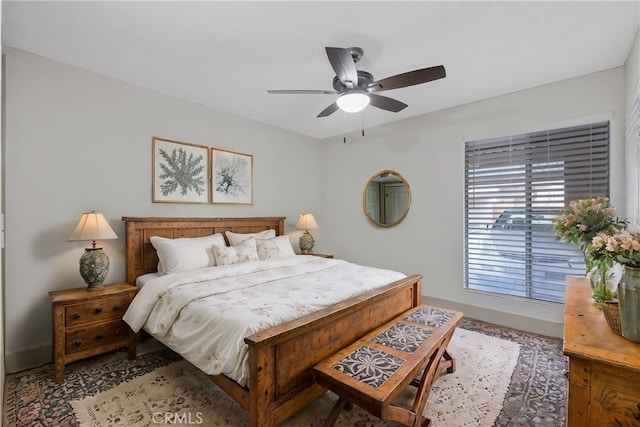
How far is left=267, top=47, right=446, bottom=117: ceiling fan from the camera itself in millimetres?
1978

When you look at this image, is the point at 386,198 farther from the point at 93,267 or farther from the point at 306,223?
the point at 93,267

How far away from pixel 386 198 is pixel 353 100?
2237 millimetres

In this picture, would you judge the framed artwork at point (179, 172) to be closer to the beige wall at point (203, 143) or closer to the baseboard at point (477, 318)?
the beige wall at point (203, 143)

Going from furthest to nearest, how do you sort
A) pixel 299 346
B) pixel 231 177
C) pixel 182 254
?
1. pixel 231 177
2. pixel 182 254
3. pixel 299 346

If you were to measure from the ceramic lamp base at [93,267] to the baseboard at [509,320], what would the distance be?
3747 mm

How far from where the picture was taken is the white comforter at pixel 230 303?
5.58 feet

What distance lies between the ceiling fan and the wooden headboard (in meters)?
1.92

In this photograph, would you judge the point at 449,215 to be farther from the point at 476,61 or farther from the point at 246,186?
the point at 246,186

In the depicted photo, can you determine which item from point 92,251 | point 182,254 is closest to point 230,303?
point 182,254

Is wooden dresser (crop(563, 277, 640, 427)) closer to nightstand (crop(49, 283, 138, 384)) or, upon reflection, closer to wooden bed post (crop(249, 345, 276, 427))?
wooden bed post (crop(249, 345, 276, 427))

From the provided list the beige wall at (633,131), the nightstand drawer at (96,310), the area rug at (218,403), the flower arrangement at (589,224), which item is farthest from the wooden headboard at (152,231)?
the beige wall at (633,131)

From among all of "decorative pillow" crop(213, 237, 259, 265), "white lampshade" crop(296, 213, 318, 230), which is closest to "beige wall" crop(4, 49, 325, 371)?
"decorative pillow" crop(213, 237, 259, 265)

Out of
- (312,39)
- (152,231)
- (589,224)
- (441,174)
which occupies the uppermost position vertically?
(312,39)

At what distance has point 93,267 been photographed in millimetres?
2475
